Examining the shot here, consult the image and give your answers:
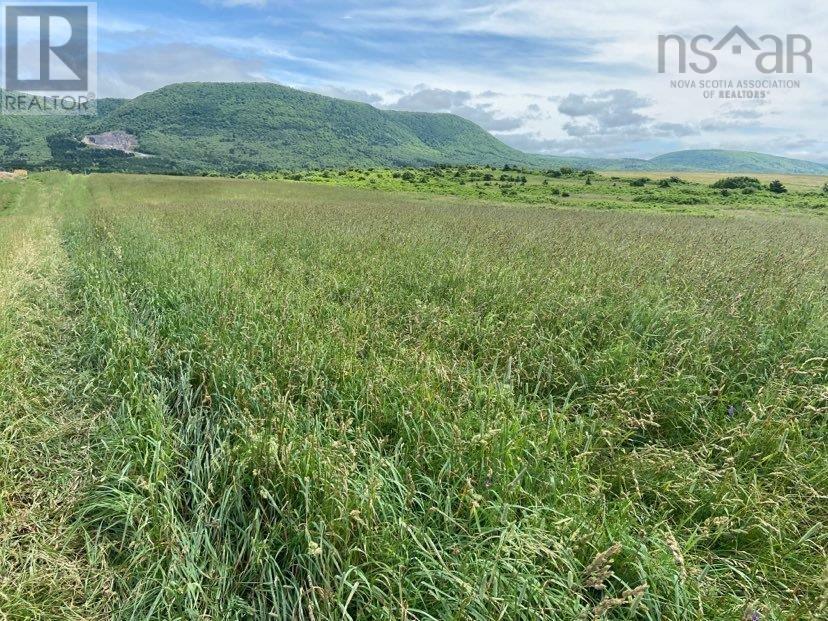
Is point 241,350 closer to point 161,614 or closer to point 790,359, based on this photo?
point 161,614

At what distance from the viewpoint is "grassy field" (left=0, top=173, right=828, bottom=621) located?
7.64 feet

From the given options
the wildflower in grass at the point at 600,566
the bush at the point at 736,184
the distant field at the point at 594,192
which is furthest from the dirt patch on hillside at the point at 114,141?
the wildflower in grass at the point at 600,566

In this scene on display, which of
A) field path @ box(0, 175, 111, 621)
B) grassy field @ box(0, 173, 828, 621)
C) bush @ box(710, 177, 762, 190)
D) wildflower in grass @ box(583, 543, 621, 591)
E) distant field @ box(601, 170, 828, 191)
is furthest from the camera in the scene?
distant field @ box(601, 170, 828, 191)

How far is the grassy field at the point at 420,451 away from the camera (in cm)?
233

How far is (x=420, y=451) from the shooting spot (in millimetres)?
3205

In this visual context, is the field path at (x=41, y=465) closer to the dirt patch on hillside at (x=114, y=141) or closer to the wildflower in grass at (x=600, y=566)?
the wildflower in grass at (x=600, y=566)

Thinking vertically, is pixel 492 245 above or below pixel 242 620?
above

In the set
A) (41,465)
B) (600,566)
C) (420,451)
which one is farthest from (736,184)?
(41,465)

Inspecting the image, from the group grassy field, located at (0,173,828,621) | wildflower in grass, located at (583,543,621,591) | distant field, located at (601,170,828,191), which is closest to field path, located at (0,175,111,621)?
grassy field, located at (0,173,828,621)

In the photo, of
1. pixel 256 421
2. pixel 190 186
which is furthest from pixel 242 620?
pixel 190 186

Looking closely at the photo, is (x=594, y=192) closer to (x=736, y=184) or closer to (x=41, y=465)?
(x=736, y=184)

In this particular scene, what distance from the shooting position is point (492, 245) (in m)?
10.1

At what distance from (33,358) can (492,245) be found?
27.4 ft

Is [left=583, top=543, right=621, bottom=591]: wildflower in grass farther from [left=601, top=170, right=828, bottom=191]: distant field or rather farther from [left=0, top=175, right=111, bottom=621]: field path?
[left=601, top=170, right=828, bottom=191]: distant field
